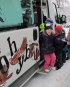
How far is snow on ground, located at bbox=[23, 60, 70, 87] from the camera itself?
2795 mm

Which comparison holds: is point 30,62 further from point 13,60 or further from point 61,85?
point 61,85

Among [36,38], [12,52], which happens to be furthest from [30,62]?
[12,52]

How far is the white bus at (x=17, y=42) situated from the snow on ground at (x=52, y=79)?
293mm

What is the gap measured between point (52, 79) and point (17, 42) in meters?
1.37

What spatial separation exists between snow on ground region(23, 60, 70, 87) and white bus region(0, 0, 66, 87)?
0.29 m

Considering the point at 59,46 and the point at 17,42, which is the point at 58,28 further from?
the point at 17,42

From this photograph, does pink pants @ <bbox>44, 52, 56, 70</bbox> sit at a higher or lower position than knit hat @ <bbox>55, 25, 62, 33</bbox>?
lower

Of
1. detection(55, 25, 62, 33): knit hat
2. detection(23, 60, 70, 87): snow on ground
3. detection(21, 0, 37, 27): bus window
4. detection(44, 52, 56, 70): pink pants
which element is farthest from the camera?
detection(55, 25, 62, 33): knit hat

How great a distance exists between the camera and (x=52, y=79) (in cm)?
301

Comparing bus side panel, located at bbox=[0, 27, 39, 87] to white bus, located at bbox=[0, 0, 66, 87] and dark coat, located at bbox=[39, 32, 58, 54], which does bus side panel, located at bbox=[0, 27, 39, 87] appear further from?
dark coat, located at bbox=[39, 32, 58, 54]

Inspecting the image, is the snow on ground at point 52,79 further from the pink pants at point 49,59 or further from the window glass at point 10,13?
the window glass at point 10,13

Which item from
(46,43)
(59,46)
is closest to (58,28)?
(59,46)

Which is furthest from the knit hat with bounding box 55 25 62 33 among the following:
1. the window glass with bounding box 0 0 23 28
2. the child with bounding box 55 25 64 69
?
the window glass with bounding box 0 0 23 28

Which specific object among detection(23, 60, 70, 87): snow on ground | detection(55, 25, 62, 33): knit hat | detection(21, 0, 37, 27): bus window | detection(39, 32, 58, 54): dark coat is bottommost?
detection(23, 60, 70, 87): snow on ground
